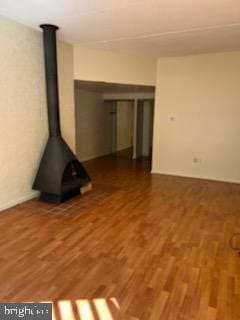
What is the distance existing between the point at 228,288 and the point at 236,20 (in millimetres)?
3313

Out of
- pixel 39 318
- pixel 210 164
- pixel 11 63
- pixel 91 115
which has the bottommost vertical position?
pixel 39 318

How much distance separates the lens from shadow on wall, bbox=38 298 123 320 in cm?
178

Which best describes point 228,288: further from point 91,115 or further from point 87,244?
point 91,115

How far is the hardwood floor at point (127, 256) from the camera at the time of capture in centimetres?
191

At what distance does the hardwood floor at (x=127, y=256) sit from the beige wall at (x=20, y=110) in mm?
430

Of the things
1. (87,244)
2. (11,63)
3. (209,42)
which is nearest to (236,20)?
(209,42)

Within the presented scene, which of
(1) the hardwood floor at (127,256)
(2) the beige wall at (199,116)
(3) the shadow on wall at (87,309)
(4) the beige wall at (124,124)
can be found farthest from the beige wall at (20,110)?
(4) the beige wall at (124,124)

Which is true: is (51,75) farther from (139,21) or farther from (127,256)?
(127,256)

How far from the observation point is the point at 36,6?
2975 mm

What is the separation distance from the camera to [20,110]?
3.79 metres

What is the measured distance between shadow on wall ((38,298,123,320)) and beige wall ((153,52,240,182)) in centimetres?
424

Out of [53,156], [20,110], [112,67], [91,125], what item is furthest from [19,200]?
[91,125]
